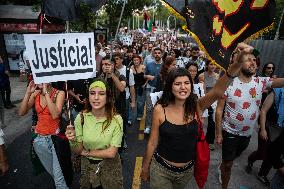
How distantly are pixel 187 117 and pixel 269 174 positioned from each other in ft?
10.2

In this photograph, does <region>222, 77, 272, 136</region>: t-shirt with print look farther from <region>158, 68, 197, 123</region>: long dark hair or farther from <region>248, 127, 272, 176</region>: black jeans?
<region>158, 68, 197, 123</region>: long dark hair

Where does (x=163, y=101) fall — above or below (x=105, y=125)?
above

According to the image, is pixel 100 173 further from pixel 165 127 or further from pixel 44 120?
pixel 44 120

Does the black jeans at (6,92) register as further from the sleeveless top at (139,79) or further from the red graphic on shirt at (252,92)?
the red graphic on shirt at (252,92)

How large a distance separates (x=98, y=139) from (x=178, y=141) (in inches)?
35.0

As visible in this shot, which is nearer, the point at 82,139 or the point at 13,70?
the point at 82,139

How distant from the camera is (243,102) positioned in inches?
172

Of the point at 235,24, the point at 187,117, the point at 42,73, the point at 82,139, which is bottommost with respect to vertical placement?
the point at 82,139

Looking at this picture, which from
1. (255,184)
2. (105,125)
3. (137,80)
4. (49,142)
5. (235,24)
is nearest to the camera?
(235,24)

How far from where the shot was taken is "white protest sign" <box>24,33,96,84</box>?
3.47 m

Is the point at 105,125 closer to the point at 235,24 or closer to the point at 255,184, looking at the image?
the point at 235,24

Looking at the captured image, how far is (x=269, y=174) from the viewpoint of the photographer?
5.52 m

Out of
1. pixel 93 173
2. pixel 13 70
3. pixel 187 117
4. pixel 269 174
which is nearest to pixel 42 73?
pixel 93 173

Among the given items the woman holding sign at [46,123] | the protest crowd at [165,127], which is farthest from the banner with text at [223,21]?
the woman holding sign at [46,123]
